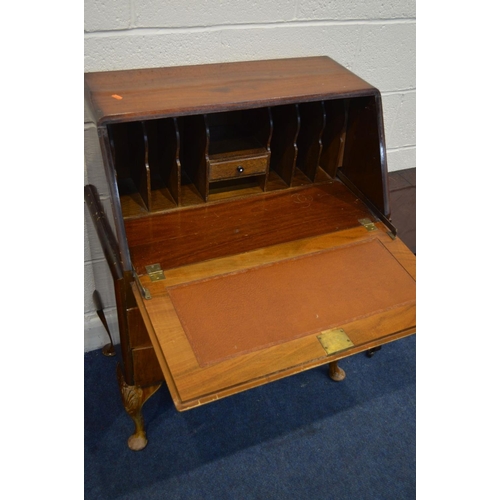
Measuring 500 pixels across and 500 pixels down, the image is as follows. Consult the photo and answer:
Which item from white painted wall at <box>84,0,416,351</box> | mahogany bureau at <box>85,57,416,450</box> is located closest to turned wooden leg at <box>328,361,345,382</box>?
mahogany bureau at <box>85,57,416,450</box>

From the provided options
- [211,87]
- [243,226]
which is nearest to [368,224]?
A: [243,226]

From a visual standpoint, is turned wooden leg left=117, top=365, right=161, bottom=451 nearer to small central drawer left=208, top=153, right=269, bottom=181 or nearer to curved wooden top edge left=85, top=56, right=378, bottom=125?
small central drawer left=208, top=153, right=269, bottom=181

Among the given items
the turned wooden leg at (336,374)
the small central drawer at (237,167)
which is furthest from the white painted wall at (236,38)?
the turned wooden leg at (336,374)

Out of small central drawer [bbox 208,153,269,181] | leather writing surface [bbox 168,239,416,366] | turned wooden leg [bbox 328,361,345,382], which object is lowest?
turned wooden leg [bbox 328,361,345,382]

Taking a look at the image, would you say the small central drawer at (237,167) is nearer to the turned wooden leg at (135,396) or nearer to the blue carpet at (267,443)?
the turned wooden leg at (135,396)

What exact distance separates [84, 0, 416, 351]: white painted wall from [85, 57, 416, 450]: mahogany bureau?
0.06 m

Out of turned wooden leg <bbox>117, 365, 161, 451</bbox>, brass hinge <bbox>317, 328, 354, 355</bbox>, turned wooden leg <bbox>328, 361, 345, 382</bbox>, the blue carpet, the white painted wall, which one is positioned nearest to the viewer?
brass hinge <bbox>317, 328, 354, 355</bbox>

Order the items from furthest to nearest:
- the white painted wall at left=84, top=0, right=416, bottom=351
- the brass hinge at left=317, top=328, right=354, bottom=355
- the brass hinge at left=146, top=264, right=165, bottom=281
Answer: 1. the white painted wall at left=84, top=0, right=416, bottom=351
2. the brass hinge at left=146, top=264, right=165, bottom=281
3. the brass hinge at left=317, top=328, right=354, bottom=355

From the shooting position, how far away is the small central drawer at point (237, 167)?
152cm

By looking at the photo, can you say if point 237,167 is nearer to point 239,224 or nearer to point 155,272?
point 239,224

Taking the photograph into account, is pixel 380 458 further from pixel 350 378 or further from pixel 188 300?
pixel 188 300

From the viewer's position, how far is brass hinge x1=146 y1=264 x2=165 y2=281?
53.3 inches

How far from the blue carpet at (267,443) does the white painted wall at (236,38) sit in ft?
1.42

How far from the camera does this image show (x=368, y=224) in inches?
62.7
